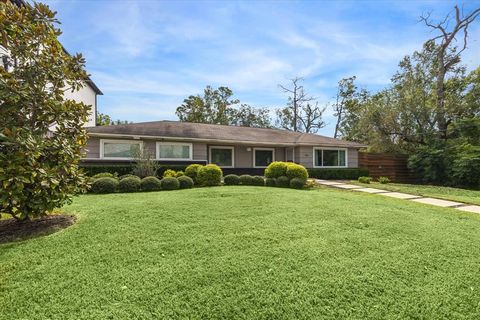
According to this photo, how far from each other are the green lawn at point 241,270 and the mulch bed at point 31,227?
310 millimetres

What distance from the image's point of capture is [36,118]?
4422mm

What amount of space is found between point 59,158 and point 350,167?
17.5m

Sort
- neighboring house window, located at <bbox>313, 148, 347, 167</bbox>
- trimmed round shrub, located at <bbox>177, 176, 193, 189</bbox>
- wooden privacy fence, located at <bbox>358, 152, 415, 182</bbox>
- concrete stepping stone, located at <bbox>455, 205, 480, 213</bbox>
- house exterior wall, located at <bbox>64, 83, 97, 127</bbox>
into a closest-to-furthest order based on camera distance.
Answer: concrete stepping stone, located at <bbox>455, 205, 480, 213</bbox> → trimmed round shrub, located at <bbox>177, 176, 193, 189</bbox> → house exterior wall, located at <bbox>64, 83, 97, 127</bbox> → neighboring house window, located at <bbox>313, 148, 347, 167</bbox> → wooden privacy fence, located at <bbox>358, 152, 415, 182</bbox>

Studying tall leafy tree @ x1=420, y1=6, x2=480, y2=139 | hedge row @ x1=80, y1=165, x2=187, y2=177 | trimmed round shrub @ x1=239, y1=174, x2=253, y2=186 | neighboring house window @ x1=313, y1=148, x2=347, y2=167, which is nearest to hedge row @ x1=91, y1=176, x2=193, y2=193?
trimmed round shrub @ x1=239, y1=174, x2=253, y2=186

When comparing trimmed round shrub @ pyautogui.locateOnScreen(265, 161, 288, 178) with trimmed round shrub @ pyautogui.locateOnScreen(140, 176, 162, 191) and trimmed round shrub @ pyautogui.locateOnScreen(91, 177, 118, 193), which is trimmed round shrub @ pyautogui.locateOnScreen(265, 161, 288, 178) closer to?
trimmed round shrub @ pyautogui.locateOnScreen(140, 176, 162, 191)

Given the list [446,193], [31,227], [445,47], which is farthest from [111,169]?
[445,47]

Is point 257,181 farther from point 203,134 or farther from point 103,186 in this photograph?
point 103,186

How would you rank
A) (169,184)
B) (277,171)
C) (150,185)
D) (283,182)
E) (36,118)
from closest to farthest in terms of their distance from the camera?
Result: (36,118) < (150,185) < (169,184) < (283,182) < (277,171)

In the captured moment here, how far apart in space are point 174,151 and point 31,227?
9.93 metres

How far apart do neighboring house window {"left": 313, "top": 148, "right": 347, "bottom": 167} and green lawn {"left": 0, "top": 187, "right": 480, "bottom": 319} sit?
41.5 feet

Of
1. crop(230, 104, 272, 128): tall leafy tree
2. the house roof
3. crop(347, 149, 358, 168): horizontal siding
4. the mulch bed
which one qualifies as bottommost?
the mulch bed

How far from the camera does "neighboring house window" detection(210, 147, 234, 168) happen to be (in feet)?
53.3

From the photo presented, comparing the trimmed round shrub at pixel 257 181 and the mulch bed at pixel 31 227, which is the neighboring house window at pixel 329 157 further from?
the mulch bed at pixel 31 227

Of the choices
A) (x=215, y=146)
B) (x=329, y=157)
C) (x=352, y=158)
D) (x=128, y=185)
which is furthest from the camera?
(x=352, y=158)
